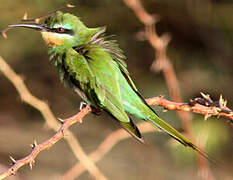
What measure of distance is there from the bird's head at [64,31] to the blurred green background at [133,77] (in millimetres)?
1941

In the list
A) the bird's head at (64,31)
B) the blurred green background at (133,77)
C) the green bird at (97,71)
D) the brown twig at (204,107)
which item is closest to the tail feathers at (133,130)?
the green bird at (97,71)

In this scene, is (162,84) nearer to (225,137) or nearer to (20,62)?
(225,137)

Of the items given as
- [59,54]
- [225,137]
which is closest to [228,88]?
[225,137]

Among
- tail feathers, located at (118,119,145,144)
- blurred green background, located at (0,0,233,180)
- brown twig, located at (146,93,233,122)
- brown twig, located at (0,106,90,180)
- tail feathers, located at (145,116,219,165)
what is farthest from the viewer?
blurred green background, located at (0,0,233,180)

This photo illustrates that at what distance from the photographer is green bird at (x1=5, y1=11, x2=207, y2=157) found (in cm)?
246

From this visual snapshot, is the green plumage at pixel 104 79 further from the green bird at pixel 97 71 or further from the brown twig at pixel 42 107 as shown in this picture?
the brown twig at pixel 42 107

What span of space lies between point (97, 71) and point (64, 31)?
40 centimetres

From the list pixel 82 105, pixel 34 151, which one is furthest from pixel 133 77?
pixel 34 151

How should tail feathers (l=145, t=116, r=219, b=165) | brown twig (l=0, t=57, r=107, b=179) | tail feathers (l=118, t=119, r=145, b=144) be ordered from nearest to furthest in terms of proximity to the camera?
tail feathers (l=145, t=116, r=219, b=165)
tail feathers (l=118, t=119, r=145, b=144)
brown twig (l=0, t=57, r=107, b=179)

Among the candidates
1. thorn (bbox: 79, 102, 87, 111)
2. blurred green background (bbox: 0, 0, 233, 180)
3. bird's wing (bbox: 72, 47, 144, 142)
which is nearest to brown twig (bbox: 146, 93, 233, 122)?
bird's wing (bbox: 72, 47, 144, 142)

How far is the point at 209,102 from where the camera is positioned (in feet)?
5.98

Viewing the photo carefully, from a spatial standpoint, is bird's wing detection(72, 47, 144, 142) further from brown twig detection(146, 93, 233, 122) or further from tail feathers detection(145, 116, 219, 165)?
brown twig detection(146, 93, 233, 122)

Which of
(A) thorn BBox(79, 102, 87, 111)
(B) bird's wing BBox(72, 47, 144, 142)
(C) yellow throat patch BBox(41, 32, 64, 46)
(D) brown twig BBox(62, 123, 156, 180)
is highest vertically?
(C) yellow throat patch BBox(41, 32, 64, 46)

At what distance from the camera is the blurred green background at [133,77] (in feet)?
15.9
